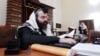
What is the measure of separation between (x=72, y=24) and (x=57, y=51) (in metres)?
7.59

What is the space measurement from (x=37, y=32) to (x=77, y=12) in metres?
7.03

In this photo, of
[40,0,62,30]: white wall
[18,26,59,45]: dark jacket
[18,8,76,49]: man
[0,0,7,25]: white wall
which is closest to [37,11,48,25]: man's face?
[18,8,76,49]: man

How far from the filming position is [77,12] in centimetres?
804

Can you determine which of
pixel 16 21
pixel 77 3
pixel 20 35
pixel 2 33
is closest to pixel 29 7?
pixel 16 21

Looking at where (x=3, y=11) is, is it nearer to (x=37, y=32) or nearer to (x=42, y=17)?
(x=42, y=17)

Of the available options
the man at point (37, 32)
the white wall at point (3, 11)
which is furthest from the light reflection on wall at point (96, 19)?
the man at point (37, 32)

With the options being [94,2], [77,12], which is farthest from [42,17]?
[77,12]

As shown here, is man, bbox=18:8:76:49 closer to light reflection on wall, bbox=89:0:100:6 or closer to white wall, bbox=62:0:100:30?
white wall, bbox=62:0:100:30

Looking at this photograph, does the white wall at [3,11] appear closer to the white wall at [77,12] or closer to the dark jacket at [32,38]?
the dark jacket at [32,38]

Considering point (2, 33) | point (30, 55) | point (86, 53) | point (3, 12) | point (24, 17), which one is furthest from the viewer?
point (24, 17)

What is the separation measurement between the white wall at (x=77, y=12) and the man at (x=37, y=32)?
21.3 ft

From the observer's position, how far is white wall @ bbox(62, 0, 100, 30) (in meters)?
7.44

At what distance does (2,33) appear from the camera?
1622 mm

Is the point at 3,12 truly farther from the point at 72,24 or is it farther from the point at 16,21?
the point at 72,24
